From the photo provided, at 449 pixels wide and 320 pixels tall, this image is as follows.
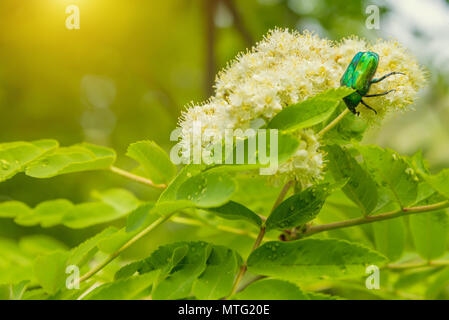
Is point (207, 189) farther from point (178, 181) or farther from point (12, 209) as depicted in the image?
point (12, 209)

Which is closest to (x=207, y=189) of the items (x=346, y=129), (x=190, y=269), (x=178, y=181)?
(x=178, y=181)

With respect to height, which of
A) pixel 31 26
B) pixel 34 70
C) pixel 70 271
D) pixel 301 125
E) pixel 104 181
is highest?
pixel 31 26

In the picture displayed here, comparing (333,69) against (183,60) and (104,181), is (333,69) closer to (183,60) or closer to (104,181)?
(104,181)

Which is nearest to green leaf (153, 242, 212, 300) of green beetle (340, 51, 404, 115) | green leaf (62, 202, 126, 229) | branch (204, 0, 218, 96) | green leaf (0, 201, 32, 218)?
green beetle (340, 51, 404, 115)

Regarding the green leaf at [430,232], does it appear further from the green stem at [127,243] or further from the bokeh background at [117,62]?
the bokeh background at [117,62]

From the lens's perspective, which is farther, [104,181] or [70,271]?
[104,181]

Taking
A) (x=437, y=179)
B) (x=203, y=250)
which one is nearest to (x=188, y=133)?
(x=203, y=250)
